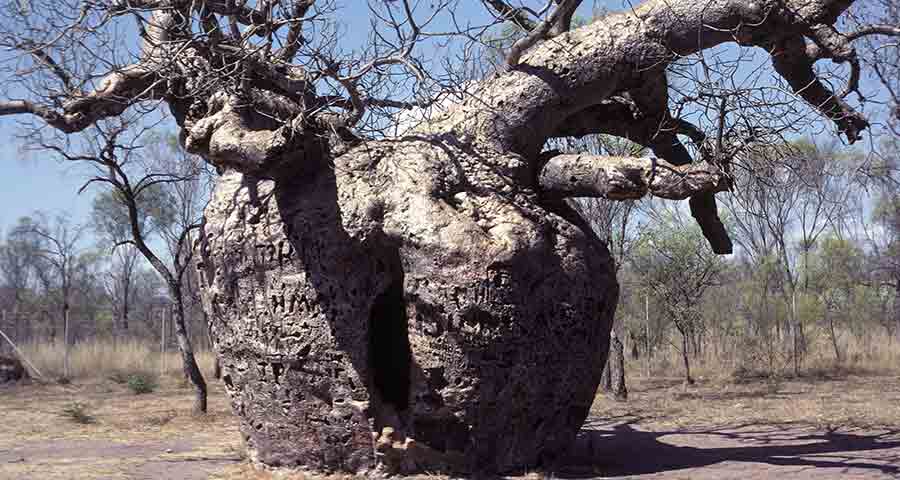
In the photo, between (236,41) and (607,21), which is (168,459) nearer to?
(236,41)

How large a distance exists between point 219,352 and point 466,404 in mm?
2069

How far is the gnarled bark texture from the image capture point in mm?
5680

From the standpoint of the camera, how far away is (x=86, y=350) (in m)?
19.5

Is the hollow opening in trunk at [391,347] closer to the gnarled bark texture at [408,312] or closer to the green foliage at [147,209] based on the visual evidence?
the gnarled bark texture at [408,312]

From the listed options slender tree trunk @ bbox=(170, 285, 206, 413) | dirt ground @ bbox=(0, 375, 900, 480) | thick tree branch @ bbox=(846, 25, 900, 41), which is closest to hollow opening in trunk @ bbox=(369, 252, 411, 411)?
dirt ground @ bbox=(0, 375, 900, 480)

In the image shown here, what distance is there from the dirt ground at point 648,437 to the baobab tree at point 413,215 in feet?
2.38

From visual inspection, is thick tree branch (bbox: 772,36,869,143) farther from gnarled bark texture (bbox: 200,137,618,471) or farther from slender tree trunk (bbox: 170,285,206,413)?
slender tree trunk (bbox: 170,285,206,413)

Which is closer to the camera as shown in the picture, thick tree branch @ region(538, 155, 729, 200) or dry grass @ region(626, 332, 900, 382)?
thick tree branch @ region(538, 155, 729, 200)

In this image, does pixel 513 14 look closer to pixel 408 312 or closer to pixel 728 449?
pixel 408 312

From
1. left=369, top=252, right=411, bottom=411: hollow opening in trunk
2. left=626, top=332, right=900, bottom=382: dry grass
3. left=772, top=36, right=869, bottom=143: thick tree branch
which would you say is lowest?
left=626, top=332, right=900, bottom=382: dry grass

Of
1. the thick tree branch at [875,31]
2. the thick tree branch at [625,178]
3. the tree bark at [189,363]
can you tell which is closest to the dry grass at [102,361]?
the tree bark at [189,363]

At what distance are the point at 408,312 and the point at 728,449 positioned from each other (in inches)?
126

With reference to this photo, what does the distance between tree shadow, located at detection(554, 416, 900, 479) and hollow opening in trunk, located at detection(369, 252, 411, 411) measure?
48.9 inches

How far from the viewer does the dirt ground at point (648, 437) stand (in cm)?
644
